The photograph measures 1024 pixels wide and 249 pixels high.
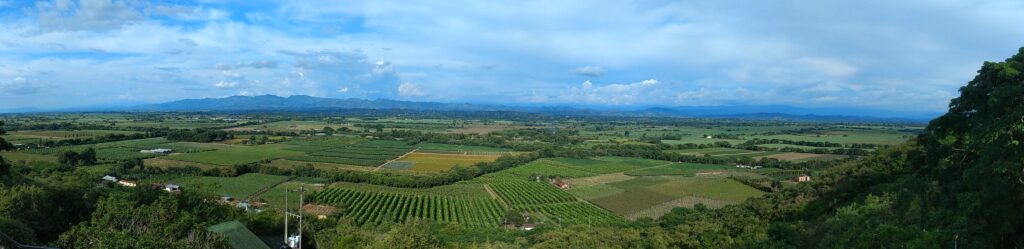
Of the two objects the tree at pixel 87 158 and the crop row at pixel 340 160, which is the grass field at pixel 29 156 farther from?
the crop row at pixel 340 160

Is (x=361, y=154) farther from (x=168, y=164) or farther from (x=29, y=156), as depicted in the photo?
(x=29, y=156)

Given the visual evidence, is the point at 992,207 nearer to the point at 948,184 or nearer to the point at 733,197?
the point at 948,184

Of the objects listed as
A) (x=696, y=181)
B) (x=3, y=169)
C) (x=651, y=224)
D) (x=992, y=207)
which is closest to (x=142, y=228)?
(x=3, y=169)

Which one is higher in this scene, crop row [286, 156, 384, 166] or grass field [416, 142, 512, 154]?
grass field [416, 142, 512, 154]

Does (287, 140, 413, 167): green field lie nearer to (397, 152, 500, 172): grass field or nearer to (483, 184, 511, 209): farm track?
(397, 152, 500, 172): grass field

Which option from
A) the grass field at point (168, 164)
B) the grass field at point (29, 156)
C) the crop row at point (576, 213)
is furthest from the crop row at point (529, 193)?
the grass field at point (29, 156)

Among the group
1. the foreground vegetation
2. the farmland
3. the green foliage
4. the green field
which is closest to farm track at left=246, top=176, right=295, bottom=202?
the farmland
